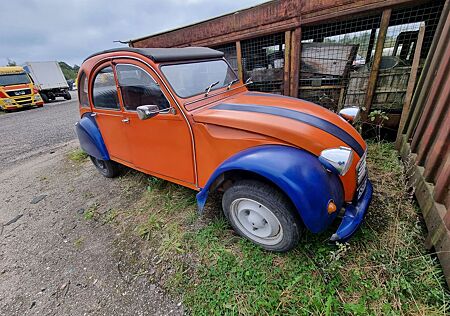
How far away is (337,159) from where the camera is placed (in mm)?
1633

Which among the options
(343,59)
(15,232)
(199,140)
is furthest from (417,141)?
(15,232)

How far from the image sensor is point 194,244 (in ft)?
7.43

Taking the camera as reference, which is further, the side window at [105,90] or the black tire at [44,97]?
the black tire at [44,97]

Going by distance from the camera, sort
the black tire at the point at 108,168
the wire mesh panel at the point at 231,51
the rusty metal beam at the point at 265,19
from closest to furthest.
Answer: the rusty metal beam at the point at 265,19 < the black tire at the point at 108,168 < the wire mesh panel at the point at 231,51

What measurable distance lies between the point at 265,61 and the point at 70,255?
4.94m

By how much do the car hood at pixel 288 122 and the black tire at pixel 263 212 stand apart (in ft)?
1.57

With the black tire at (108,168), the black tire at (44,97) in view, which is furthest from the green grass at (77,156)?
the black tire at (44,97)

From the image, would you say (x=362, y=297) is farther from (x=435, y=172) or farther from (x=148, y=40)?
(x=148, y=40)

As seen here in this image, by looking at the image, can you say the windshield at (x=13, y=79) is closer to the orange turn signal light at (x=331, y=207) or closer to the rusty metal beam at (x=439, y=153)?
the orange turn signal light at (x=331, y=207)

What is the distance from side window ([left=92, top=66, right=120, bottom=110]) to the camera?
A: 9.07 feet

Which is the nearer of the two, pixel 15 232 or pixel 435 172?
pixel 435 172

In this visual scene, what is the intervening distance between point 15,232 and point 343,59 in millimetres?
5886

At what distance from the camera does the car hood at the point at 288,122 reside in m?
1.75

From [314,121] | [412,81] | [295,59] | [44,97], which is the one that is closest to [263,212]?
[314,121]
